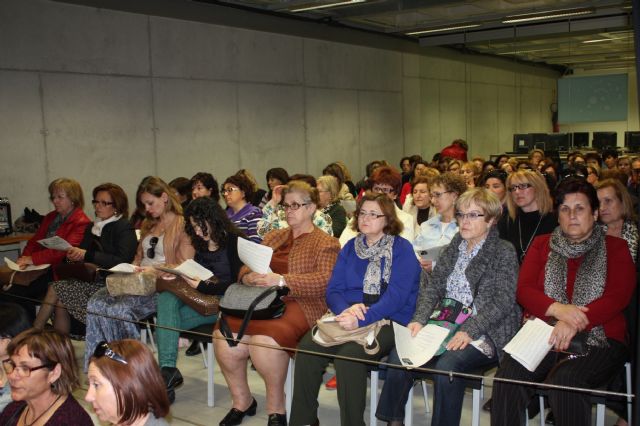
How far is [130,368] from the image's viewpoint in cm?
200

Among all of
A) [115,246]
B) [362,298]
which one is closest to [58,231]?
[115,246]

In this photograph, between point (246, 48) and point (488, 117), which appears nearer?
point (246, 48)

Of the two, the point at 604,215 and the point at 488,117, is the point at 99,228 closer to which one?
the point at 604,215

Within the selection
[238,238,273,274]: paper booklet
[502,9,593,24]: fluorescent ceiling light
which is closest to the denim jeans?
[238,238,273,274]: paper booklet

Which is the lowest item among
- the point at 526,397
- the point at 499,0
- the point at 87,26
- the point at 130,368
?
the point at 526,397

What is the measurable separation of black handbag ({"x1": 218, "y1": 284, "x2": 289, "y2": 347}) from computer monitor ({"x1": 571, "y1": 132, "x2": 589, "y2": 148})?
14.8 meters

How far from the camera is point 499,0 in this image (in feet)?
36.3

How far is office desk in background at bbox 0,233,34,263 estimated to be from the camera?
676 centimetres

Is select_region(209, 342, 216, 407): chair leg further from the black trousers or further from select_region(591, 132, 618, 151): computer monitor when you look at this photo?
select_region(591, 132, 618, 151): computer monitor

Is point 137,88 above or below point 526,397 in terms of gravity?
above

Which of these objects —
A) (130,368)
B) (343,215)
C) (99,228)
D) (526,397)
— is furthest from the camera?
(343,215)

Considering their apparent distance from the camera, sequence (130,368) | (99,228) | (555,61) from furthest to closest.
→ 1. (555,61)
2. (99,228)
3. (130,368)

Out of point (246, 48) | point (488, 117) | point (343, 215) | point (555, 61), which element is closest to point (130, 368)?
point (343, 215)

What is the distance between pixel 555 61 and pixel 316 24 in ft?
38.2
